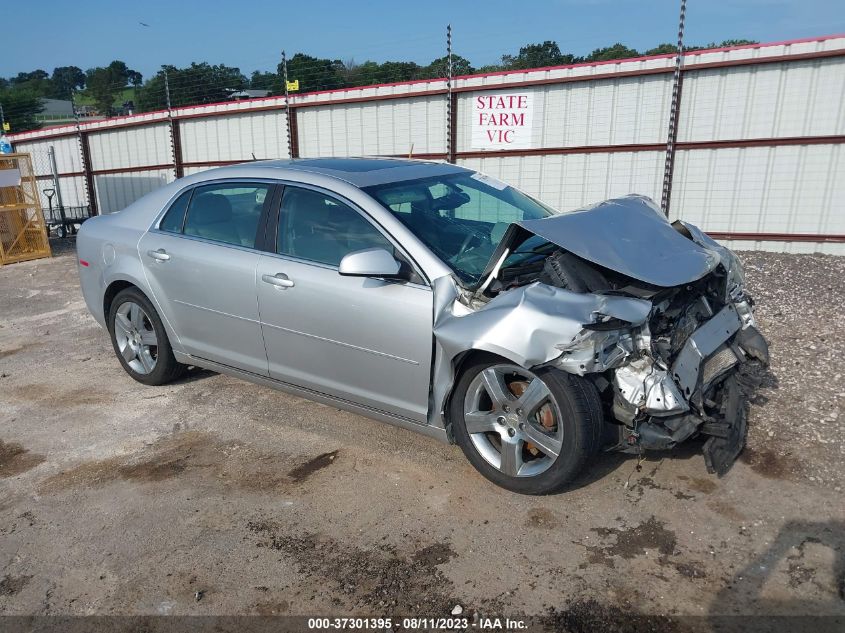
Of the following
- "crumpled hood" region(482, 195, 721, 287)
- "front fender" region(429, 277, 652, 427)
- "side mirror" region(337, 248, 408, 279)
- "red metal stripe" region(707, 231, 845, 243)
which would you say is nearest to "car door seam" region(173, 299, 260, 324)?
"side mirror" region(337, 248, 408, 279)

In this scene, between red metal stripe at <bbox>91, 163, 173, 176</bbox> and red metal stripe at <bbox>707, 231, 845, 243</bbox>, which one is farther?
red metal stripe at <bbox>91, 163, 173, 176</bbox>

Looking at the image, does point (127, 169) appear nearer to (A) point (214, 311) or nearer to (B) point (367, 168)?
(A) point (214, 311)

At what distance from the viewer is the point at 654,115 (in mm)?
9969

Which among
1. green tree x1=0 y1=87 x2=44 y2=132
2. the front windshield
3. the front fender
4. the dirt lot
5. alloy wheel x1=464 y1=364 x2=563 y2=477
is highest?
green tree x1=0 y1=87 x2=44 y2=132

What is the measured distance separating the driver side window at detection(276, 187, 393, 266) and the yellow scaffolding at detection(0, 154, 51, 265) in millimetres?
9611

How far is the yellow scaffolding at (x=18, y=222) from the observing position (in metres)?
11.5

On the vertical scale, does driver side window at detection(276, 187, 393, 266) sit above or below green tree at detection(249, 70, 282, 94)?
below

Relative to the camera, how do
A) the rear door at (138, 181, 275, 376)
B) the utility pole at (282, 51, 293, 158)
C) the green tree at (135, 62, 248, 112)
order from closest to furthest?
the rear door at (138, 181, 275, 376), the utility pole at (282, 51, 293, 158), the green tree at (135, 62, 248, 112)

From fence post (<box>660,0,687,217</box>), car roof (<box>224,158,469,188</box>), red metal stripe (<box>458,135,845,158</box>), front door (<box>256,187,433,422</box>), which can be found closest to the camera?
front door (<box>256,187,433,422</box>)

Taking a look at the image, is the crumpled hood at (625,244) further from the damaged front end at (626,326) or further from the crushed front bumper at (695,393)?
the crushed front bumper at (695,393)

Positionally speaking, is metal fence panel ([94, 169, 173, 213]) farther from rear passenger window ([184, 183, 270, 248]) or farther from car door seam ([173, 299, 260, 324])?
car door seam ([173, 299, 260, 324])

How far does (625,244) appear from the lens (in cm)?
337

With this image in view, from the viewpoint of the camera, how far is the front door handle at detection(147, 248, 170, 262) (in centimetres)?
447

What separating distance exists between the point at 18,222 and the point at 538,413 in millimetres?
11781
